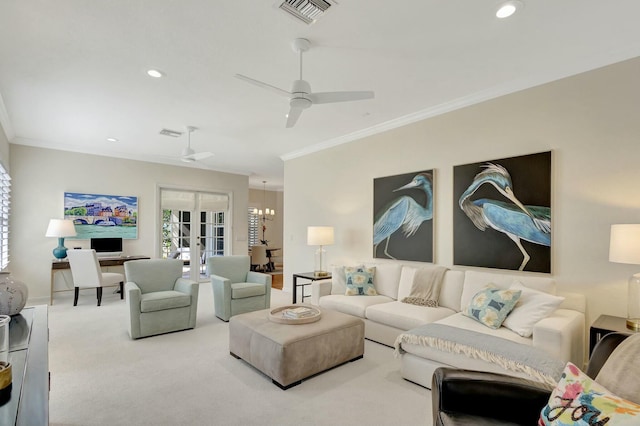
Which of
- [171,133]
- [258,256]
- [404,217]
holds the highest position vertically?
[171,133]

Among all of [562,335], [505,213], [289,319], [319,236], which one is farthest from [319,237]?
[562,335]

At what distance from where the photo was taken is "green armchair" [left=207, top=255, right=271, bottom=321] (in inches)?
175

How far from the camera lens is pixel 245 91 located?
11.6 feet

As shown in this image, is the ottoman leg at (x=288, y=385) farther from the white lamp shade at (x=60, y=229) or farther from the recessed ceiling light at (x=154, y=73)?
the white lamp shade at (x=60, y=229)

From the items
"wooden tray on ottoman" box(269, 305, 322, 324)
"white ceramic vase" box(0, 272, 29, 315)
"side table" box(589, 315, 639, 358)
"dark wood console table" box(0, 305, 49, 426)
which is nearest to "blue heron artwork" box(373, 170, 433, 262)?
"wooden tray on ottoman" box(269, 305, 322, 324)

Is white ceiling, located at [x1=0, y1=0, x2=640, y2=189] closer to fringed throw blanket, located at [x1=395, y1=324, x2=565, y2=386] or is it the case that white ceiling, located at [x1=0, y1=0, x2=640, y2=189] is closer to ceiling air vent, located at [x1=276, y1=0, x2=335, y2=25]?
ceiling air vent, located at [x1=276, y1=0, x2=335, y2=25]

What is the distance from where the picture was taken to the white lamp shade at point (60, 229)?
5.36 m

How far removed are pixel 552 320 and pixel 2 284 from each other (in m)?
3.89

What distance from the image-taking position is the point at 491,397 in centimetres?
154

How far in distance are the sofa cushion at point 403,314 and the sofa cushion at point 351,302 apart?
5.1 inches

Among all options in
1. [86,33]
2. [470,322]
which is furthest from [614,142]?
[86,33]

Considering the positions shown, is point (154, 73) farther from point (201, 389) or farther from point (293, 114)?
point (201, 389)

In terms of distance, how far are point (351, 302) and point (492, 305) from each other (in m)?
1.55

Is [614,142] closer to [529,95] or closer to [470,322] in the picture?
[529,95]
